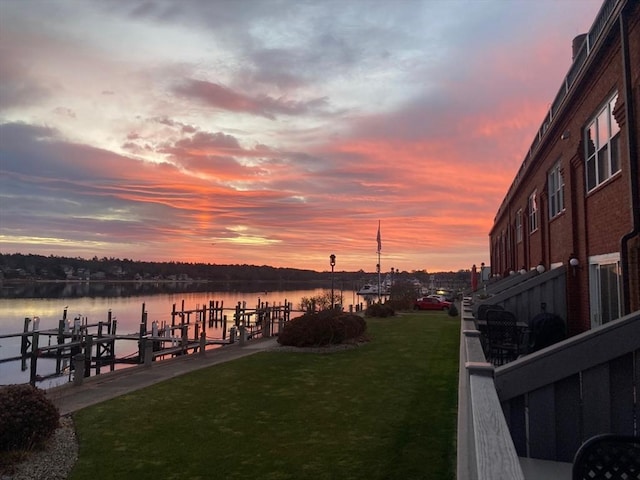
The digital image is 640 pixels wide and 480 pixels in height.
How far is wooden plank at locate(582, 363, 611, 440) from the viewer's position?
4094 millimetres

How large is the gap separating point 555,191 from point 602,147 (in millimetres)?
5042

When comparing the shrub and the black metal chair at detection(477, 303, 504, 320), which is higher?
the black metal chair at detection(477, 303, 504, 320)

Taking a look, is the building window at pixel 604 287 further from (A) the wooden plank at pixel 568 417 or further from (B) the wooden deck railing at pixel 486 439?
(B) the wooden deck railing at pixel 486 439

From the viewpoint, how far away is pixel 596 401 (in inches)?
164

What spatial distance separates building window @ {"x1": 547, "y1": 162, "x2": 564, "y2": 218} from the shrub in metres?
8.34

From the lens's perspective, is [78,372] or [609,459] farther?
[78,372]

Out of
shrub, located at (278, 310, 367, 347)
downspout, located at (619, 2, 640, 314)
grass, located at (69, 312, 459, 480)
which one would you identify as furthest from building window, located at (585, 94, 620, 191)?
shrub, located at (278, 310, 367, 347)

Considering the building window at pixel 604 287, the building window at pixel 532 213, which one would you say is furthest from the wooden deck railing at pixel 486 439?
the building window at pixel 532 213

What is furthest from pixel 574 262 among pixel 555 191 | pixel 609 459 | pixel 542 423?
pixel 609 459

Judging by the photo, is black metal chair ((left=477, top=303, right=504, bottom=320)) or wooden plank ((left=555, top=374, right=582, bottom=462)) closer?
wooden plank ((left=555, top=374, right=582, bottom=462))

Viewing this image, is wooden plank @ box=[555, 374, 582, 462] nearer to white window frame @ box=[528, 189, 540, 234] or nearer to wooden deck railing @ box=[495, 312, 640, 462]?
wooden deck railing @ box=[495, 312, 640, 462]

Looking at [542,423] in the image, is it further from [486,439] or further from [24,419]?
[24,419]

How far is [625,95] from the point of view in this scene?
8008mm

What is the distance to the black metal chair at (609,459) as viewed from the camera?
256cm
